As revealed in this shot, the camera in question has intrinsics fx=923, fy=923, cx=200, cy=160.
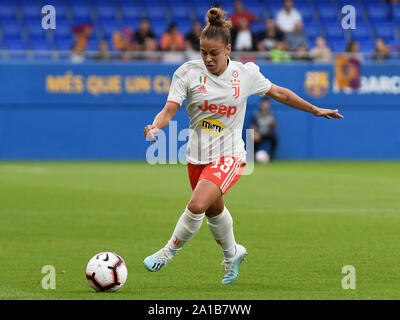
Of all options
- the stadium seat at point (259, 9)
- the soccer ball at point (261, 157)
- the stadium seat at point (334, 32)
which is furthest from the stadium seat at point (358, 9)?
the soccer ball at point (261, 157)

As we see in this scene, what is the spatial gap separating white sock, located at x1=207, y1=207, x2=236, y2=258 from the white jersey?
0.52 meters

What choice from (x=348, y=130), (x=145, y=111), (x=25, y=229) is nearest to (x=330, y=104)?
(x=348, y=130)

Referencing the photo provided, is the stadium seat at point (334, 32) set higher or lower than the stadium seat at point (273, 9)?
lower

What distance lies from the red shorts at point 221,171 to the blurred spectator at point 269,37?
1679 cm

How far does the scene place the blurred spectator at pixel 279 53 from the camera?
24581 millimetres

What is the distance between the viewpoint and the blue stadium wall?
24.0 metres

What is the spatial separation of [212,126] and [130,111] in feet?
54.7

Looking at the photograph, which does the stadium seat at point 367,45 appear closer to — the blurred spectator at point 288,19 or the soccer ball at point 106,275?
the blurred spectator at point 288,19

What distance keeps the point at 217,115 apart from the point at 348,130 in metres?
17.8

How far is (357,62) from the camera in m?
24.5

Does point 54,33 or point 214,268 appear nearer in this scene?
point 214,268

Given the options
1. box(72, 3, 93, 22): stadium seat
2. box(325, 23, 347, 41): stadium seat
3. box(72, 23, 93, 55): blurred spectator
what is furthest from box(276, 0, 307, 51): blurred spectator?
box(72, 3, 93, 22): stadium seat

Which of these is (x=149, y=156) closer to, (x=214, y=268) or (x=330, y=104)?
(x=330, y=104)

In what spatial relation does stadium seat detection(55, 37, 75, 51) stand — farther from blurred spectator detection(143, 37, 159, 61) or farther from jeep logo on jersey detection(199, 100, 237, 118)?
jeep logo on jersey detection(199, 100, 237, 118)
